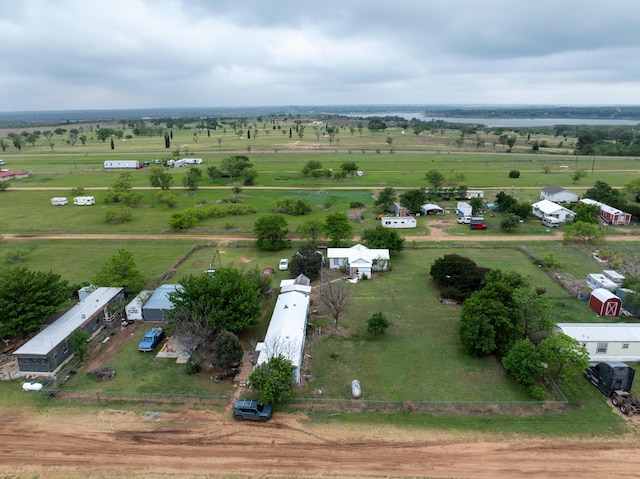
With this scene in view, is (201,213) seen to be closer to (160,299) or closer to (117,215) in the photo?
(117,215)

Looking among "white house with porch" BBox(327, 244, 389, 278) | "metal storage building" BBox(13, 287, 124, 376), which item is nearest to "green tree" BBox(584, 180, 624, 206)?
"white house with porch" BBox(327, 244, 389, 278)

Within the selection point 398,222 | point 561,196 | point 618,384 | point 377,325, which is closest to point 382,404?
point 377,325

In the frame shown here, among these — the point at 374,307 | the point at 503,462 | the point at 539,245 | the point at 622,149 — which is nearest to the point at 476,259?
the point at 539,245

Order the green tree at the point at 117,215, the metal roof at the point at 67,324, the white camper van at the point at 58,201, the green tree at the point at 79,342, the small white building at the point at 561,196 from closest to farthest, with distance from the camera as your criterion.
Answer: the metal roof at the point at 67,324 < the green tree at the point at 79,342 < the green tree at the point at 117,215 < the small white building at the point at 561,196 < the white camper van at the point at 58,201

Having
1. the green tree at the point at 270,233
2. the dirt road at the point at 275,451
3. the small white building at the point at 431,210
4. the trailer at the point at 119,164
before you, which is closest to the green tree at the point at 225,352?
the dirt road at the point at 275,451

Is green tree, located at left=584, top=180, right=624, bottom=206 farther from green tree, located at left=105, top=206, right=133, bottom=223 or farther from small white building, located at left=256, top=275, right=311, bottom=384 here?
green tree, located at left=105, top=206, right=133, bottom=223

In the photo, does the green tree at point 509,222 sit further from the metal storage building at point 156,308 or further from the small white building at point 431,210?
the metal storage building at point 156,308

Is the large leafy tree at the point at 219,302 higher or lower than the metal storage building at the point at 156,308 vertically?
higher
